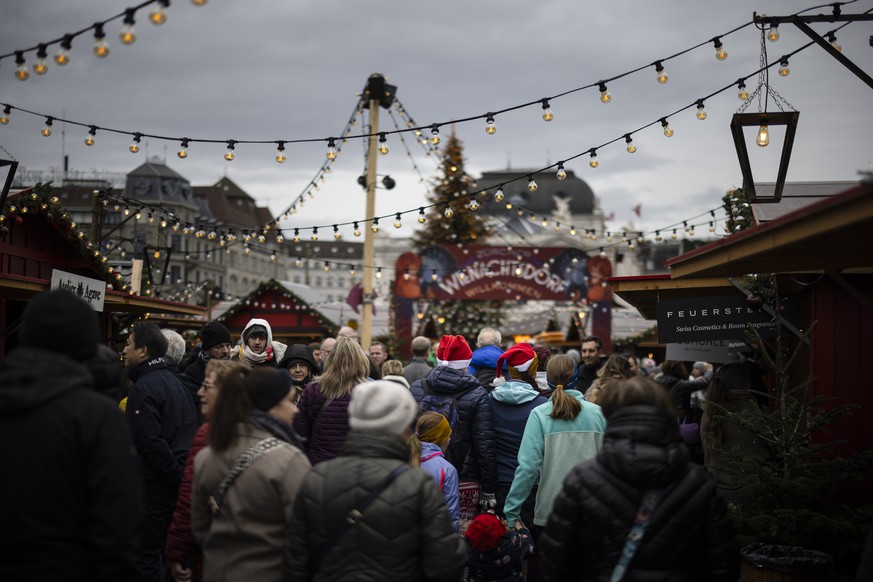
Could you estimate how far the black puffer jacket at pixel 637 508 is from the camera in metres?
3.96

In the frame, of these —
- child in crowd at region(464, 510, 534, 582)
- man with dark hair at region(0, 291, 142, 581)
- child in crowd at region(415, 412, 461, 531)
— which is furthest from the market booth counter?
man with dark hair at region(0, 291, 142, 581)

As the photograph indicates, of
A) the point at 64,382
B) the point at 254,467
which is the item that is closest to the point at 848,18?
the point at 254,467

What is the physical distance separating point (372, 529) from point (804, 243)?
2.89 metres

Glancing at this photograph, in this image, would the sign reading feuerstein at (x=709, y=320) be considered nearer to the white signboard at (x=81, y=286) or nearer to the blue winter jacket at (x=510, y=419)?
the blue winter jacket at (x=510, y=419)

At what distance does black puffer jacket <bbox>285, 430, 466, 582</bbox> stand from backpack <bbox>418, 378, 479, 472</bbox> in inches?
120

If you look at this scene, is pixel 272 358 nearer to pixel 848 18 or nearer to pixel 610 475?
pixel 610 475

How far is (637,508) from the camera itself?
157 inches

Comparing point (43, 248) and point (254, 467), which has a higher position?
point (43, 248)

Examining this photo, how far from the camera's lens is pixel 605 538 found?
13.2 feet

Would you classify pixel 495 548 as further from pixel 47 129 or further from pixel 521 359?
pixel 47 129

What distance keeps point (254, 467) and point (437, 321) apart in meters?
31.5

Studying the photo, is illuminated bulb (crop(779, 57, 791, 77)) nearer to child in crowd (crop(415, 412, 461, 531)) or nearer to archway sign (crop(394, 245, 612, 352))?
child in crowd (crop(415, 412, 461, 531))

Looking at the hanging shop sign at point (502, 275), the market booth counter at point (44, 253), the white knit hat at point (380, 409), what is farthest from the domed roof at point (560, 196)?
the white knit hat at point (380, 409)

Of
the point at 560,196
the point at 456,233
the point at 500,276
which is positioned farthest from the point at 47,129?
the point at 560,196
